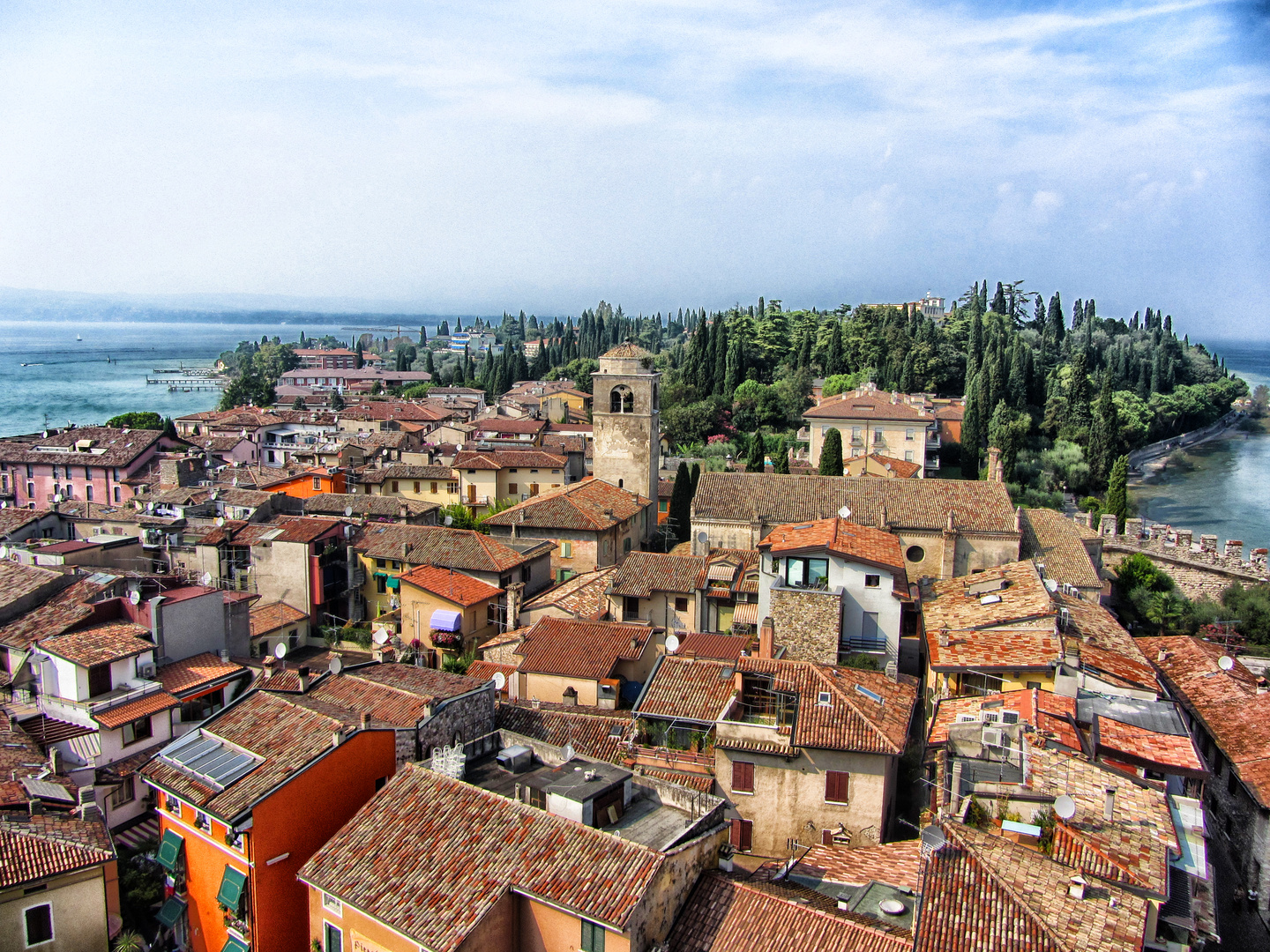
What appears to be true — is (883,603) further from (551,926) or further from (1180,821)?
(551,926)

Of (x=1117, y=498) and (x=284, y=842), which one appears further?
(x=1117, y=498)

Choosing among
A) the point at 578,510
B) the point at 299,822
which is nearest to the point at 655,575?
the point at 578,510

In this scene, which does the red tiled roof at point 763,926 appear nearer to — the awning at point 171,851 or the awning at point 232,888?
the awning at point 232,888

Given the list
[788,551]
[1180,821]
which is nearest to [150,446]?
[788,551]

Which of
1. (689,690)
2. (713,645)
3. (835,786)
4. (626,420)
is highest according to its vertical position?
(626,420)

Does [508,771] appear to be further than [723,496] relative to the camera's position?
No

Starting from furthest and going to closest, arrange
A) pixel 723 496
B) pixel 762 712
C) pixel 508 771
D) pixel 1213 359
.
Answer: pixel 1213 359, pixel 723 496, pixel 762 712, pixel 508 771

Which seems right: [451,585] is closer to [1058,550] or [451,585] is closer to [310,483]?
[310,483]

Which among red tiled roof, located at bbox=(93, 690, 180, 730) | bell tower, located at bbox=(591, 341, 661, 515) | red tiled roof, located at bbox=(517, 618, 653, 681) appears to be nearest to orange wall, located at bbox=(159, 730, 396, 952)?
red tiled roof, located at bbox=(93, 690, 180, 730)
